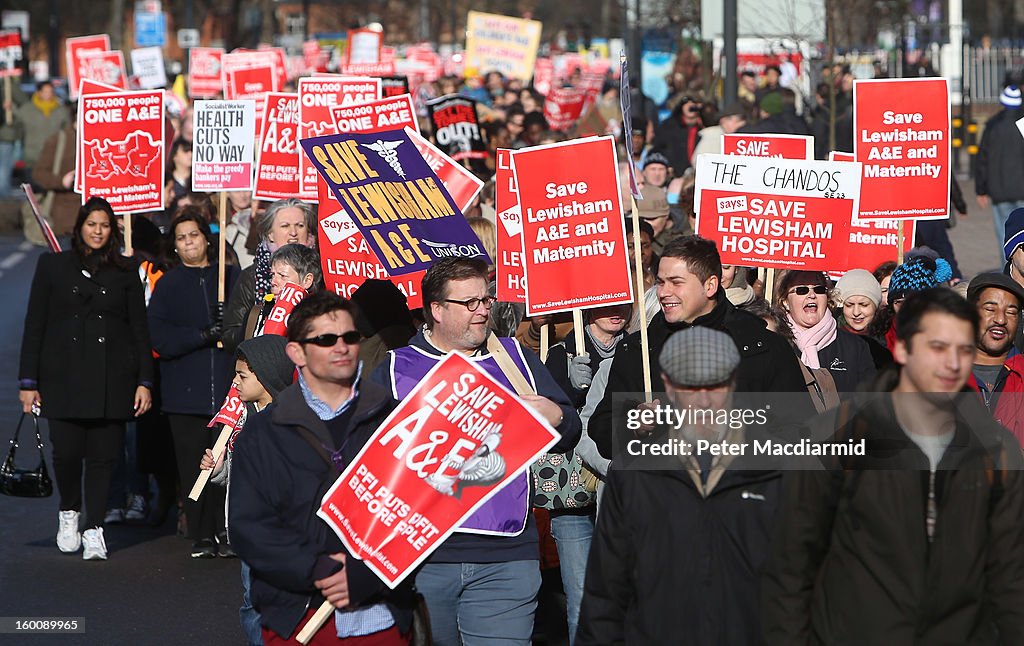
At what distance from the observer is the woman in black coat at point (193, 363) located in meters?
8.98

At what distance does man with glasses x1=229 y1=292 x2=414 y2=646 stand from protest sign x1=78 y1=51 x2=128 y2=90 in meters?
17.9

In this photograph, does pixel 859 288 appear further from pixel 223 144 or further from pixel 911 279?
pixel 223 144

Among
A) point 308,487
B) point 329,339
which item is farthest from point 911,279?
point 308,487

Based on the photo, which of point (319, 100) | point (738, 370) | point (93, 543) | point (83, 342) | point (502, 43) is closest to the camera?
point (738, 370)

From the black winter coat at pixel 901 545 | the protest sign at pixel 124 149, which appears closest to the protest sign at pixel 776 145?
the protest sign at pixel 124 149

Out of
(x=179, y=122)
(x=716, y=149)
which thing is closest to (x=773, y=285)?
(x=716, y=149)

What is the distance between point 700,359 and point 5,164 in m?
26.1

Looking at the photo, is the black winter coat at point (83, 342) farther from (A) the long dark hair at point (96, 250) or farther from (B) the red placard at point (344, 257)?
(B) the red placard at point (344, 257)

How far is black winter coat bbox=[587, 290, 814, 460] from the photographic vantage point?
5.58m

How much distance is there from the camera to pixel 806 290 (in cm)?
776

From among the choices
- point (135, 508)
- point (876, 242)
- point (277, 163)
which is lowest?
point (135, 508)

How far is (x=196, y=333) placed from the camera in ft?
29.8

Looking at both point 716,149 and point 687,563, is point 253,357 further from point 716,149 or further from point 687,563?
point 716,149

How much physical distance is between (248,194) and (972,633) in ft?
29.3
